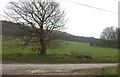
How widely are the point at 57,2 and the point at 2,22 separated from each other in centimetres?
802

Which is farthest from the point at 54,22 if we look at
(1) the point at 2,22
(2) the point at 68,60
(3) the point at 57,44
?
(1) the point at 2,22

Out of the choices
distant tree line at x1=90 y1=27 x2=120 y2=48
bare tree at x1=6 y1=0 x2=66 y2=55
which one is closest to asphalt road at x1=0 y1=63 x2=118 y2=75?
bare tree at x1=6 y1=0 x2=66 y2=55

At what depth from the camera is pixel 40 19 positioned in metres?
16.6

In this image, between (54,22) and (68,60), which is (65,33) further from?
(68,60)

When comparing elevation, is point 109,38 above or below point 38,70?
above

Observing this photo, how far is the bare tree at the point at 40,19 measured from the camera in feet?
50.6

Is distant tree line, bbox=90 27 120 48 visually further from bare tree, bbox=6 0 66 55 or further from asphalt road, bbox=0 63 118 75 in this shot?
asphalt road, bbox=0 63 118 75

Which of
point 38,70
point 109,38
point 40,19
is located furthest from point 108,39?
point 38,70

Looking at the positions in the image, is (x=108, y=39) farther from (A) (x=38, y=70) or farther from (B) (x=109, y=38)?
(A) (x=38, y=70)

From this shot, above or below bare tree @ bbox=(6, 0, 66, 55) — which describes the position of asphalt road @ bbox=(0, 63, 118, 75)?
below

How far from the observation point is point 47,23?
17.1m

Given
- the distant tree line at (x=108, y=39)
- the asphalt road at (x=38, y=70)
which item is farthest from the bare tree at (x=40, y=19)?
the distant tree line at (x=108, y=39)

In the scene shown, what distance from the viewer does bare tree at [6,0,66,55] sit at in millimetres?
15438

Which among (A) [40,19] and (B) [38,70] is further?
(A) [40,19]
